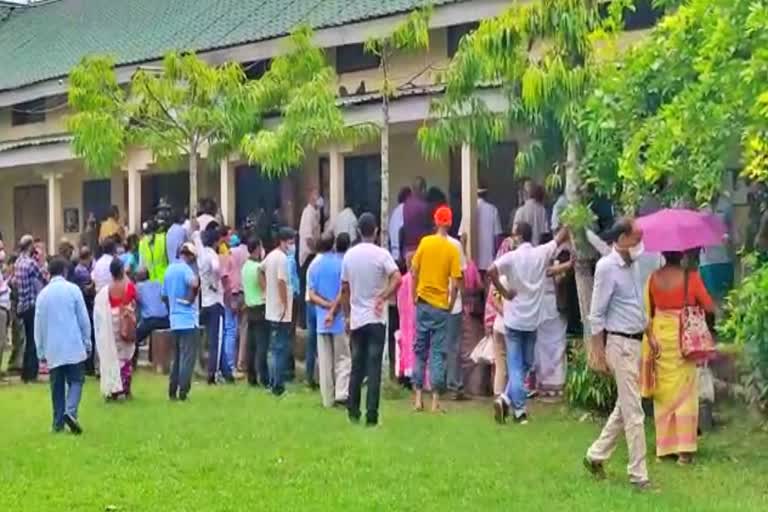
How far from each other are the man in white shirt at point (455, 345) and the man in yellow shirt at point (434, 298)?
168mm

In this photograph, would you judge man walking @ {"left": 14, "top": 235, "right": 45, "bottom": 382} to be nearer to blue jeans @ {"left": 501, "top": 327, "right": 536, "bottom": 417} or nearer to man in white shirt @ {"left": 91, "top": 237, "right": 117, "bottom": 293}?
man in white shirt @ {"left": 91, "top": 237, "right": 117, "bottom": 293}

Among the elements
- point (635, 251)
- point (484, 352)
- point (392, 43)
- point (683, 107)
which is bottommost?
point (484, 352)

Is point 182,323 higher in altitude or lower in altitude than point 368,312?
lower

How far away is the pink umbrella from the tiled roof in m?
8.01

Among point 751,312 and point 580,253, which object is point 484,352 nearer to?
point 580,253

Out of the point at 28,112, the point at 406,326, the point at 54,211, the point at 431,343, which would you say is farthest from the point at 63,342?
the point at 28,112

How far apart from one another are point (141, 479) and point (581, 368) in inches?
193

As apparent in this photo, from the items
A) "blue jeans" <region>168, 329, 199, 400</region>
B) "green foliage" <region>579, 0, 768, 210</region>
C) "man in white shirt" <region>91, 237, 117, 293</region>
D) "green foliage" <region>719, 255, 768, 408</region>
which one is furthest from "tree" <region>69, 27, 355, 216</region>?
"green foliage" <region>719, 255, 768, 408</region>

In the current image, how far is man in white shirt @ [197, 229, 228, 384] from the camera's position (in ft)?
53.2

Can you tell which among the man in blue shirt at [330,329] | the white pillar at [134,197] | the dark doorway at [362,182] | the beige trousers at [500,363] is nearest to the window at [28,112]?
the white pillar at [134,197]

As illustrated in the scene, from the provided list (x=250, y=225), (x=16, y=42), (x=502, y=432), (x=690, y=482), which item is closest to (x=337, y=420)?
(x=502, y=432)

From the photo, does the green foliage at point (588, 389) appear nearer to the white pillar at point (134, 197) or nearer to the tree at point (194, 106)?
the tree at point (194, 106)

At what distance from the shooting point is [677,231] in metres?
11.1

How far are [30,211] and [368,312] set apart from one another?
18.9 metres
